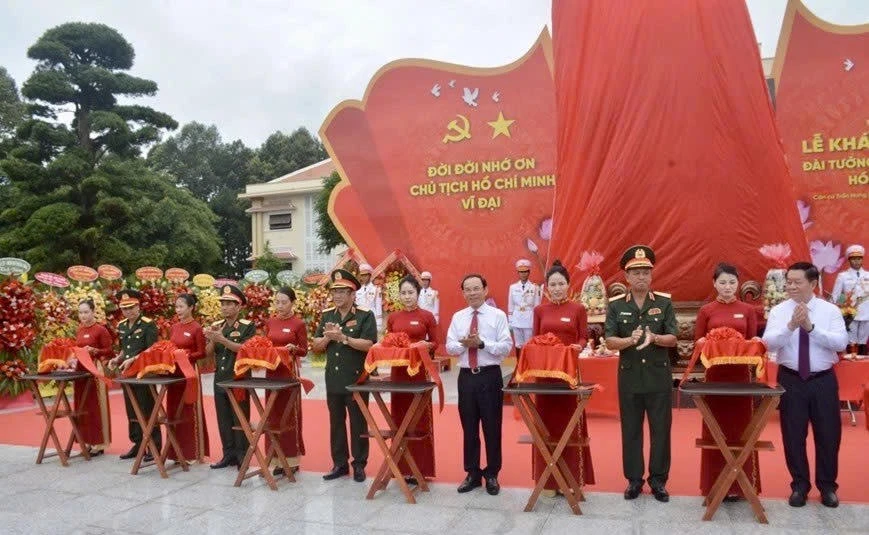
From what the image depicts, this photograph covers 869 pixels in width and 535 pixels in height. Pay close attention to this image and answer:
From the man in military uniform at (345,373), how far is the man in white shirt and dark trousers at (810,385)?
2.24 m

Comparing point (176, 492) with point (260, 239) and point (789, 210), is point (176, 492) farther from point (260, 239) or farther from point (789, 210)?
point (260, 239)

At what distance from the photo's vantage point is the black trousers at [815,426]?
10.9ft

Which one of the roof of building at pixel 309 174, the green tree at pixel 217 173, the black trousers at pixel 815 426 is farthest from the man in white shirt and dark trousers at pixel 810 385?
the green tree at pixel 217 173

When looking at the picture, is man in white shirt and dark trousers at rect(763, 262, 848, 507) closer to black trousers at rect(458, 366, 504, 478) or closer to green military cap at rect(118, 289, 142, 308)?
black trousers at rect(458, 366, 504, 478)

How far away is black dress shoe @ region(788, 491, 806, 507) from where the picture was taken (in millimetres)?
3304

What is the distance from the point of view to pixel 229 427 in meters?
4.54

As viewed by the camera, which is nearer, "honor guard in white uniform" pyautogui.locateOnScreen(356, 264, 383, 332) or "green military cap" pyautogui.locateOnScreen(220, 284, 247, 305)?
"green military cap" pyautogui.locateOnScreen(220, 284, 247, 305)

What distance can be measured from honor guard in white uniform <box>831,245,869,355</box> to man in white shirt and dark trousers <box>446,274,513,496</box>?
418 centimetres

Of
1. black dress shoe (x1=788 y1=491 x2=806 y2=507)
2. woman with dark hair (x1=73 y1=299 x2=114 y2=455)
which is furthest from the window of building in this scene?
black dress shoe (x1=788 y1=491 x2=806 y2=507)

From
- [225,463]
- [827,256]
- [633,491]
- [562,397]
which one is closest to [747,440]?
[633,491]

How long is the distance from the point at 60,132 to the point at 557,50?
13.2 m

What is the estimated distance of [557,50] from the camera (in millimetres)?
7102

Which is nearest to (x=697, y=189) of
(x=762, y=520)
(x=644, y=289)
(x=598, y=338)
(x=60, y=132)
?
(x=598, y=338)

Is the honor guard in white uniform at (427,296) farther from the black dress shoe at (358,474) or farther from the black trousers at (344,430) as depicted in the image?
the black dress shoe at (358,474)
